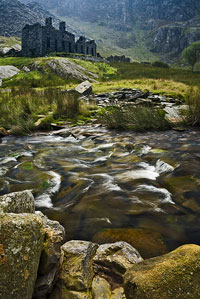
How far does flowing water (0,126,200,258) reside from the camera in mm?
2582

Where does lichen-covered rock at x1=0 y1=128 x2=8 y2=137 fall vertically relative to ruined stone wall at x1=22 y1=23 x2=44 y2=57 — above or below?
below

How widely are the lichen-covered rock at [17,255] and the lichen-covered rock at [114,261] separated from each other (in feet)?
2.27

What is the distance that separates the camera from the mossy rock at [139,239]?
7.10 ft

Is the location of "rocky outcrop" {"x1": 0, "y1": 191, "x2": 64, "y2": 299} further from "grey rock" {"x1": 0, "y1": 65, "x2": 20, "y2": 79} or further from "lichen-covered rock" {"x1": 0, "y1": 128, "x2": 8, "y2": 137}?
"grey rock" {"x1": 0, "y1": 65, "x2": 20, "y2": 79}

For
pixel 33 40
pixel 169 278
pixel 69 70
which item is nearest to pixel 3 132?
pixel 169 278

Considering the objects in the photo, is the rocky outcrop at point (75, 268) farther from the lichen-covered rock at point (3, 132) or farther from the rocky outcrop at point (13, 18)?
the rocky outcrop at point (13, 18)

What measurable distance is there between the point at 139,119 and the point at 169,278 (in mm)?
7581

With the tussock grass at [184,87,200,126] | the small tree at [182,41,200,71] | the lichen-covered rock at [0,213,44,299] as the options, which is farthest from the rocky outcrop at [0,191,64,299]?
the small tree at [182,41,200,71]

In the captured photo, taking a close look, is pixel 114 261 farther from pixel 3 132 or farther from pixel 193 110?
pixel 3 132

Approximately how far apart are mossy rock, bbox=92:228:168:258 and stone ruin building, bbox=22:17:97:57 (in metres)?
53.1

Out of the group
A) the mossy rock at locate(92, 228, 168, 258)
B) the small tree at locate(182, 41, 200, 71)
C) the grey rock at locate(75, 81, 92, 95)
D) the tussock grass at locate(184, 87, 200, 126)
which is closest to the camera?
the mossy rock at locate(92, 228, 168, 258)

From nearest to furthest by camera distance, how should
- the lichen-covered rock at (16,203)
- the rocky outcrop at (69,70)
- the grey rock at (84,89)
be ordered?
1. the lichen-covered rock at (16,203)
2. the grey rock at (84,89)
3. the rocky outcrop at (69,70)

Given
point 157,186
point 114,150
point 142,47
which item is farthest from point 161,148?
point 142,47

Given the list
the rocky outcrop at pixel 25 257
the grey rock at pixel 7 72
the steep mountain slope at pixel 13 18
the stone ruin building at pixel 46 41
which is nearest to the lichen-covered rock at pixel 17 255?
the rocky outcrop at pixel 25 257
